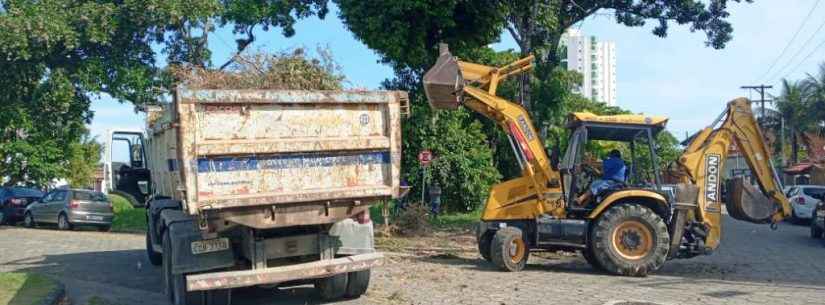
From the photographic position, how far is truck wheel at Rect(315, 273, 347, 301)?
1009 centimetres

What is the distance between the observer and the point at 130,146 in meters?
18.0

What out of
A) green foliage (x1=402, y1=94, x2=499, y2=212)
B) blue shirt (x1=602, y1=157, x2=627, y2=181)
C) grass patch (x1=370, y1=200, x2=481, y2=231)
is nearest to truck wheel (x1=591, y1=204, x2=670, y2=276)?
blue shirt (x1=602, y1=157, x2=627, y2=181)

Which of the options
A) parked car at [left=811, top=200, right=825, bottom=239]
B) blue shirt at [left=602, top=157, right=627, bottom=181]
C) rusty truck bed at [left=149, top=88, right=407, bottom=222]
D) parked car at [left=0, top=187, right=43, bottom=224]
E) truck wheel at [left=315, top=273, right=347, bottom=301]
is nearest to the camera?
rusty truck bed at [left=149, top=88, right=407, bottom=222]

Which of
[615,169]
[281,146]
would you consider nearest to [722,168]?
[615,169]

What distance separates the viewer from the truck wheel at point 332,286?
1009cm

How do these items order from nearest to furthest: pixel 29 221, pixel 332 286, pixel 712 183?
pixel 332 286 → pixel 712 183 → pixel 29 221

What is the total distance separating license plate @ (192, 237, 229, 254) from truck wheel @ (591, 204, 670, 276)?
601 centimetres

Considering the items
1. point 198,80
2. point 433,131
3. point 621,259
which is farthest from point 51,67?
point 621,259

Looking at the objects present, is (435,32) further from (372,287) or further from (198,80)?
(372,287)

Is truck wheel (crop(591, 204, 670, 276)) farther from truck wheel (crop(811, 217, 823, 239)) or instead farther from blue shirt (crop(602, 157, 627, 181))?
truck wheel (crop(811, 217, 823, 239))

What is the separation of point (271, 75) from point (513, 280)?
4982 mm

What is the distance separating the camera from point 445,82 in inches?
514

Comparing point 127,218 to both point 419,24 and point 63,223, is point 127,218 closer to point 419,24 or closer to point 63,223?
point 63,223

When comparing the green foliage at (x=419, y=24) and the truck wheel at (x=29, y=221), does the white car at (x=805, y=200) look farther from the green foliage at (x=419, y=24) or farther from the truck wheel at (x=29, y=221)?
the truck wheel at (x=29, y=221)
